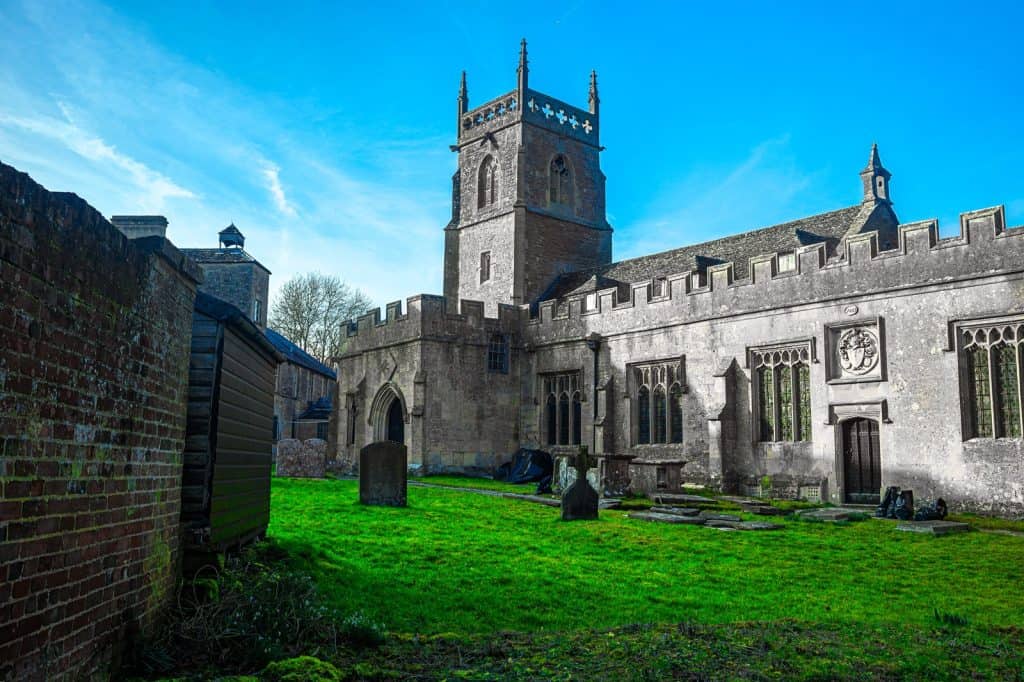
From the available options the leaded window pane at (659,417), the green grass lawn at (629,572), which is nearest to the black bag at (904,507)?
the green grass lawn at (629,572)

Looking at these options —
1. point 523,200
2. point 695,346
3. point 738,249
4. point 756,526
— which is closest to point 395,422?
point 523,200

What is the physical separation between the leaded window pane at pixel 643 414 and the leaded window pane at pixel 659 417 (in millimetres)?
313

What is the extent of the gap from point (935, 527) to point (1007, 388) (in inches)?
203

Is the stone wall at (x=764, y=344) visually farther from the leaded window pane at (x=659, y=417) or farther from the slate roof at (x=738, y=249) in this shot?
the slate roof at (x=738, y=249)

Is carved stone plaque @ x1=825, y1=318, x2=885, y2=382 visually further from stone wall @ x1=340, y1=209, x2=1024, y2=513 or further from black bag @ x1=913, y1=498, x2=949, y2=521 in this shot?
black bag @ x1=913, y1=498, x2=949, y2=521

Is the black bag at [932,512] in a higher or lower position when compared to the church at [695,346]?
lower

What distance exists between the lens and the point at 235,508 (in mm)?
8000

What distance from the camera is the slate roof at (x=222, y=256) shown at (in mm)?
50188

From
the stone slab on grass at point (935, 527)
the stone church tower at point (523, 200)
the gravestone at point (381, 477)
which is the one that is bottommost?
the stone slab on grass at point (935, 527)

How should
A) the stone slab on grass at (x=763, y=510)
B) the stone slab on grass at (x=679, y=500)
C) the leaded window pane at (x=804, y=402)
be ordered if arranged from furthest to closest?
the leaded window pane at (x=804, y=402)
the stone slab on grass at (x=679, y=500)
the stone slab on grass at (x=763, y=510)

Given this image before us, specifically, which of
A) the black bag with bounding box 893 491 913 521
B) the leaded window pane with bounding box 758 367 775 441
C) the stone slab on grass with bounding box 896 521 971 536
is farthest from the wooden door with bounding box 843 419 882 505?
the stone slab on grass with bounding box 896 521 971 536

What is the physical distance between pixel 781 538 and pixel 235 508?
315 inches

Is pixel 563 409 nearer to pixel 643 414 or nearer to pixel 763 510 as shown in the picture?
pixel 643 414

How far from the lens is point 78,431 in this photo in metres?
4.36
